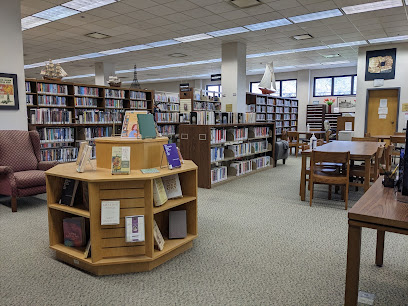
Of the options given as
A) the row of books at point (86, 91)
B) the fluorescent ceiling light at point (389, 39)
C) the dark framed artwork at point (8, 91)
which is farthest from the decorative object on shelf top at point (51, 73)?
the fluorescent ceiling light at point (389, 39)

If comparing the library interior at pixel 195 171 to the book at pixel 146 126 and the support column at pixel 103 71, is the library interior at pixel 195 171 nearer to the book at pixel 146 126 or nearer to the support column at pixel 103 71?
the book at pixel 146 126

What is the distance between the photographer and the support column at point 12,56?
17.0 ft

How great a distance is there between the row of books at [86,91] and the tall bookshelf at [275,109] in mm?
5555

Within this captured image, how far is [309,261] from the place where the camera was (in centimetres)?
288

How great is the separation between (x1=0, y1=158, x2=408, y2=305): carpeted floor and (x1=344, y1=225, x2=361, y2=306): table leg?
56 cm

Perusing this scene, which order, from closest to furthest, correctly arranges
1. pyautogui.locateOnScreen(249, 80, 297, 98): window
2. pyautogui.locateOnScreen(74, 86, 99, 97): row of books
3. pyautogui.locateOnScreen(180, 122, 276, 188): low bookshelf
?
pyautogui.locateOnScreen(180, 122, 276, 188): low bookshelf < pyautogui.locateOnScreen(74, 86, 99, 97): row of books < pyautogui.locateOnScreen(249, 80, 297, 98): window

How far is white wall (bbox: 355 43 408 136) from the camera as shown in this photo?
9898 millimetres

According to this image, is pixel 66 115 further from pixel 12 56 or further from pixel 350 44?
pixel 350 44

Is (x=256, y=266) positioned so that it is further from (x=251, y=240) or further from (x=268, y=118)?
(x=268, y=118)

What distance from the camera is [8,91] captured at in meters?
5.24

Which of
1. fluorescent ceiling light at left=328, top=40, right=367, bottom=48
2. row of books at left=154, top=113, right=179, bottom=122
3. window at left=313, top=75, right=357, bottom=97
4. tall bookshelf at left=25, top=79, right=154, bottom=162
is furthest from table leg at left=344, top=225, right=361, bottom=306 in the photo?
window at left=313, top=75, right=357, bottom=97

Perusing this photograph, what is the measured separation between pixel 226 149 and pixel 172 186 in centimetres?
381

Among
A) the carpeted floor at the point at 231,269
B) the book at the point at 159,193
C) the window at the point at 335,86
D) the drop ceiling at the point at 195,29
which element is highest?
the drop ceiling at the point at 195,29

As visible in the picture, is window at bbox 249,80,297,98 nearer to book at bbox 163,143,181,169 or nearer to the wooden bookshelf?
book at bbox 163,143,181,169
